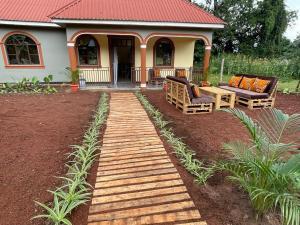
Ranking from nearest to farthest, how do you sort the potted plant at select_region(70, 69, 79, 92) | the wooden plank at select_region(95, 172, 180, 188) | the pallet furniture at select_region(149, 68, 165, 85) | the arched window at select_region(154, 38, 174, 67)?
the wooden plank at select_region(95, 172, 180, 188) → the potted plant at select_region(70, 69, 79, 92) → the pallet furniture at select_region(149, 68, 165, 85) → the arched window at select_region(154, 38, 174, 67)

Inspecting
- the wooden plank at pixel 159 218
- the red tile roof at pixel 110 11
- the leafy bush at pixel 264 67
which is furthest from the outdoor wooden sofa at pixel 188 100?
the leafy bush at pixel 264 67

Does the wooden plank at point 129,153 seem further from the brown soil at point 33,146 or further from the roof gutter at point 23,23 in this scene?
the roof gutter at point 23,23

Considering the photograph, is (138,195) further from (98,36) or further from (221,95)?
(98,36)

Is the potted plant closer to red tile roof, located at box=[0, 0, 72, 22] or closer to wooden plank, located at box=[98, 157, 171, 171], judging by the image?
red tile roof, located at box=[0, 0, 72, 22]

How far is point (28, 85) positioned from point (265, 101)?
10186 mm

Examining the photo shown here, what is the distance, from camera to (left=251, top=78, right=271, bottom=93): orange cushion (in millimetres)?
6816

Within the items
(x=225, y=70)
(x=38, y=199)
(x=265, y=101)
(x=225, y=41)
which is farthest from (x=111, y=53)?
(x=225, y=41)

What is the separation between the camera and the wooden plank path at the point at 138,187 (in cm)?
223

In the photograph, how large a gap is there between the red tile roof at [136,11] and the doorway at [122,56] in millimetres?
1486

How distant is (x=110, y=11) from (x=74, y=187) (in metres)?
9.03

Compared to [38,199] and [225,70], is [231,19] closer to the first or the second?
[225,70]

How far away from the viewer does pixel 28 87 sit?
997 cm

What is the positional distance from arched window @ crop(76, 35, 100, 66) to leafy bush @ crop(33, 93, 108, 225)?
24.6 feet

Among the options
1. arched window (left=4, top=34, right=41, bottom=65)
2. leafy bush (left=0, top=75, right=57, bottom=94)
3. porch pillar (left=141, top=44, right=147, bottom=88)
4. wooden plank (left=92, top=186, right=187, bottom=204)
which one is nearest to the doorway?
porch pillar (left=141, top=44, right=147, bottom=88)
